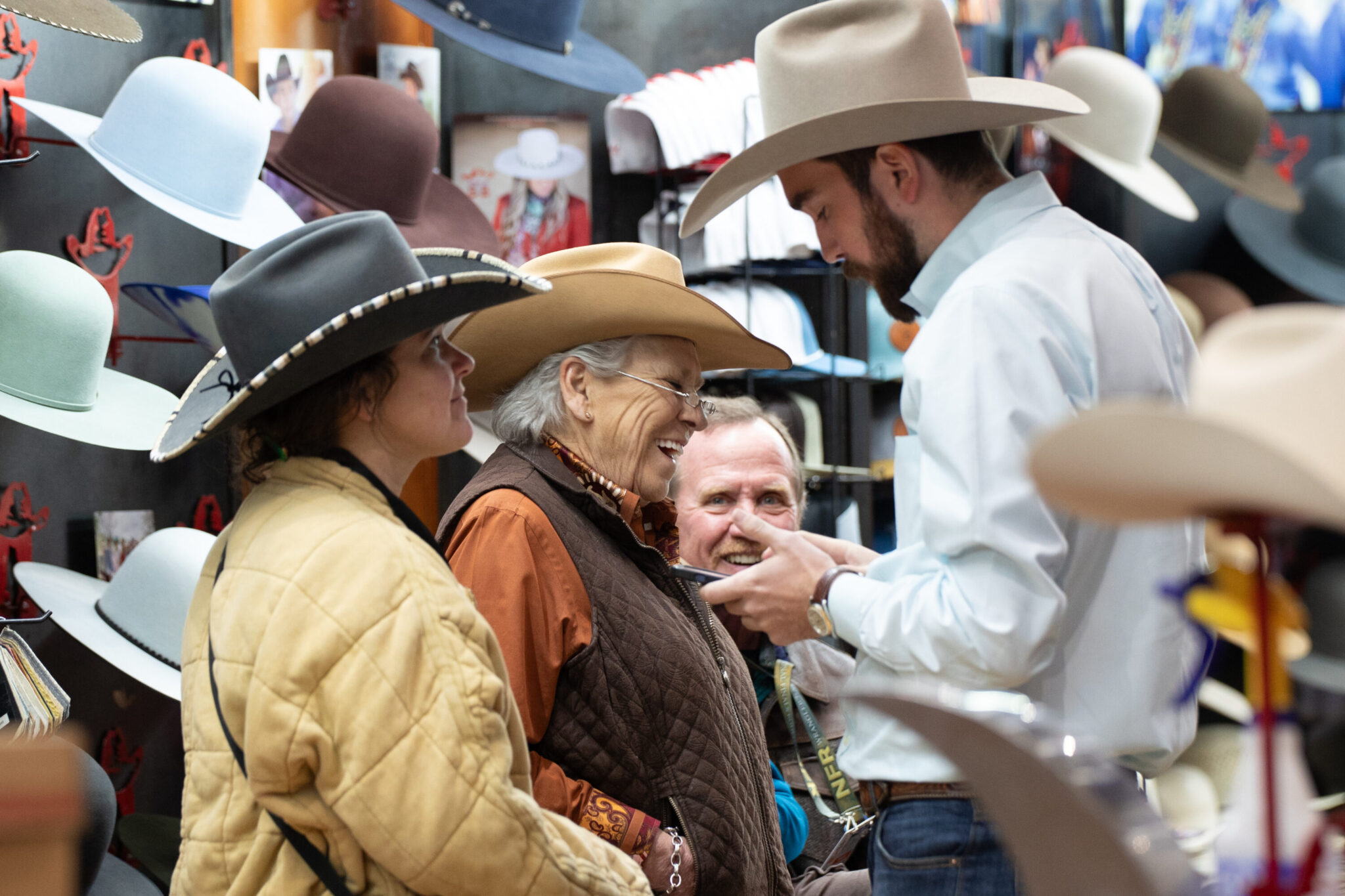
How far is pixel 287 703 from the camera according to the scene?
1320 millimetres

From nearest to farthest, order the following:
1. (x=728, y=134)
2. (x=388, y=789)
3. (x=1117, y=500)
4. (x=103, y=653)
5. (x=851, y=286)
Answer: (x=1117, y=500)
(x=388, y=789)
(x=103, y=653)
(x=728, y=134)
(x=851, y=286)

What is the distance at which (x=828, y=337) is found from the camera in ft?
17.5

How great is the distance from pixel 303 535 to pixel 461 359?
0.40 m

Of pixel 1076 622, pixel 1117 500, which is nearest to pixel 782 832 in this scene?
pixel 1076 622

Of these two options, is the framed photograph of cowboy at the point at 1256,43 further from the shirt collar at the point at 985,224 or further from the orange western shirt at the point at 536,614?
the orange western shirt at the point at 536,614

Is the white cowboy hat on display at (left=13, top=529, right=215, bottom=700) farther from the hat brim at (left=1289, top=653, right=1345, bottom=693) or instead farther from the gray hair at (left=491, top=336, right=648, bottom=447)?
the hat brim at (left=1289, top=653, right=1345, bottom=693)

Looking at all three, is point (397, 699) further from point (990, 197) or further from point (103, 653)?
point (103, 653)

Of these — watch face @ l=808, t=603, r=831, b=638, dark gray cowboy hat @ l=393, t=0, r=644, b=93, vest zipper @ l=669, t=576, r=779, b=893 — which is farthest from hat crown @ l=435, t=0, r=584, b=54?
watch face @ l=808, t=603, r=831, b=638

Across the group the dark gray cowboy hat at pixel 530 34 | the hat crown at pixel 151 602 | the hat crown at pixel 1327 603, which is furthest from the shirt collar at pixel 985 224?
the dark gray cowboy hat at pixel 530 34

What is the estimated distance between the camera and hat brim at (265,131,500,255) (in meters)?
3.77

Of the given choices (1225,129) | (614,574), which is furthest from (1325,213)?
(614,574)

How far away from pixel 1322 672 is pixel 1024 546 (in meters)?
0.74

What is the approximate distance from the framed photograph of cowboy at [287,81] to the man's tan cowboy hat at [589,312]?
1.87 meters

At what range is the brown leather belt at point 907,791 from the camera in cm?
167
